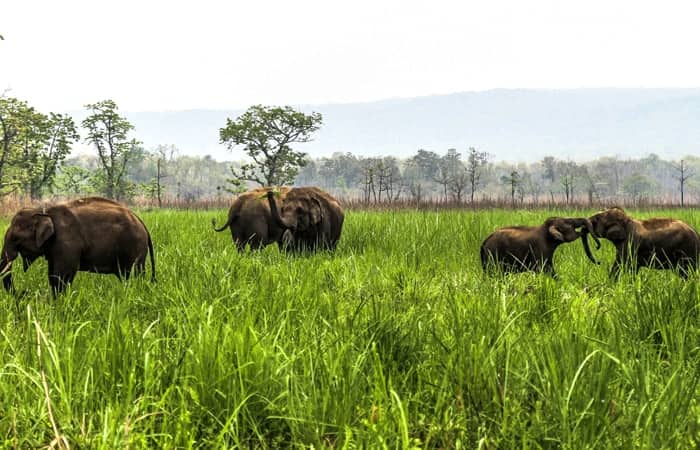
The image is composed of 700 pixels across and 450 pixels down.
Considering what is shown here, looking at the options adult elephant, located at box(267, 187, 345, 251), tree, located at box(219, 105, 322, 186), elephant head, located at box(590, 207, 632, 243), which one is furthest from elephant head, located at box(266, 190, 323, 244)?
tree, located at box(219, 105, 322, 186)

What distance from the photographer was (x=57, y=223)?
14.5ft

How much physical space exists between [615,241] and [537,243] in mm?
747

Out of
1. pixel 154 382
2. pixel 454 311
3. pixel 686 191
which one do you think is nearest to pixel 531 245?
pixel 454 311

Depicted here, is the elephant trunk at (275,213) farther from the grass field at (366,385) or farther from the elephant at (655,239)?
the elephant at (655,239)

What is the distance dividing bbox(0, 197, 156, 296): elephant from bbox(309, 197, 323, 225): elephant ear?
2.64 meters

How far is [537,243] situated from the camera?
5.64 m

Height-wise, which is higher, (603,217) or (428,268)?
(603,217)

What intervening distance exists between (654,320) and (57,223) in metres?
4.33

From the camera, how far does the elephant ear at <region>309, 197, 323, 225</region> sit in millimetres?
7488

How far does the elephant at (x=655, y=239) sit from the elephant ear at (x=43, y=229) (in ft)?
16.3

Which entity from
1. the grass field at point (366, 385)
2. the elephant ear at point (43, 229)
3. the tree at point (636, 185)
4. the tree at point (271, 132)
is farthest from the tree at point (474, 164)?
the tree at point (636, 185)

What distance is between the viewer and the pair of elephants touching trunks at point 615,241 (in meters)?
5.33

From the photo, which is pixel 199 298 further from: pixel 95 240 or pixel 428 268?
pixel 428 268

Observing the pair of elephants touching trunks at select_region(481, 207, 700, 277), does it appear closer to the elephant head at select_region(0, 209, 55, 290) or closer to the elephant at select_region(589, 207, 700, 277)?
the elephant at select_region(589, 207, 700, 277)
